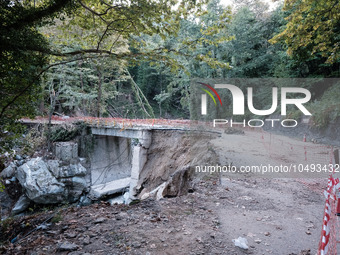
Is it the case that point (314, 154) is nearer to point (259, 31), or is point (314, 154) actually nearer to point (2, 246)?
point (2, 246)

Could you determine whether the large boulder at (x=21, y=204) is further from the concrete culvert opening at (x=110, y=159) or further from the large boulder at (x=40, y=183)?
the concrete culvert opening at (x=110, y=159)

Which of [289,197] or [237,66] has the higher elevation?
[237,66]

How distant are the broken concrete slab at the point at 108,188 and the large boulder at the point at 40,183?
2.07m

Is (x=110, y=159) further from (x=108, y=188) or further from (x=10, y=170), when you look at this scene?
(x=10, y=170)

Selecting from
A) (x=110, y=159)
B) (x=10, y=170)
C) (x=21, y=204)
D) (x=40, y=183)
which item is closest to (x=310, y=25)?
(x=40, y=183)

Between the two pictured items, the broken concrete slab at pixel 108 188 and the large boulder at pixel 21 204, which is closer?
the large boulder at pixel 21 204

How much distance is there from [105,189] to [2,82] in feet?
46.8

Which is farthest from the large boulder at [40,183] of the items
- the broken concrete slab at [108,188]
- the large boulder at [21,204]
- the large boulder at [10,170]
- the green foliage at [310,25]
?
the green foliage at [310,25]

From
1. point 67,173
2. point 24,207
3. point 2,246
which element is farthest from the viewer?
point 67,173

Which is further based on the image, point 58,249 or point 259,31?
point 259,31

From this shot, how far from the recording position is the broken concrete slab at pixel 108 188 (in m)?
15.8

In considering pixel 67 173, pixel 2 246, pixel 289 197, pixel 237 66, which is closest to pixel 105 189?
pixel 67 173

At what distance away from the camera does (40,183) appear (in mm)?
13844

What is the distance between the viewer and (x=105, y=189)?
1636 cm
